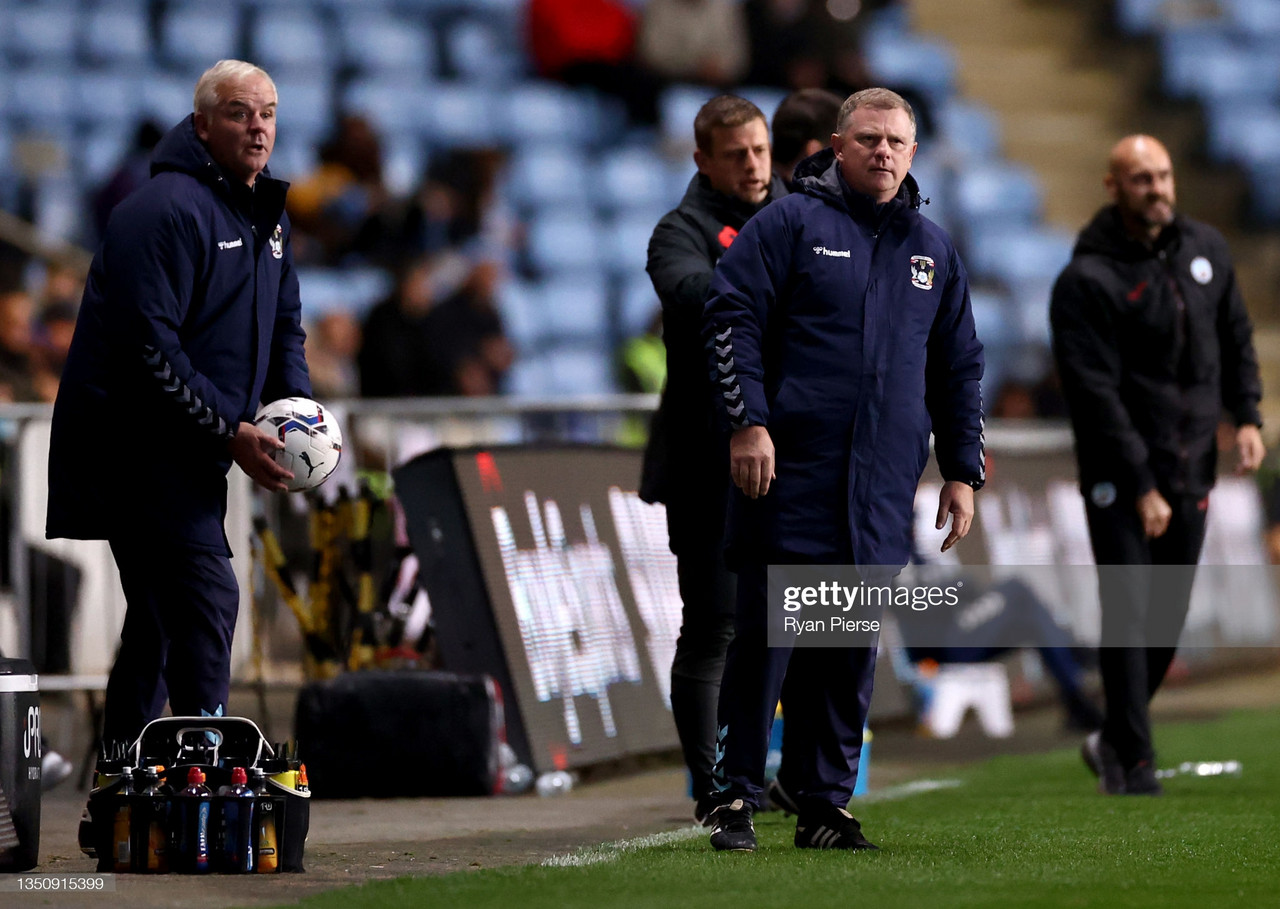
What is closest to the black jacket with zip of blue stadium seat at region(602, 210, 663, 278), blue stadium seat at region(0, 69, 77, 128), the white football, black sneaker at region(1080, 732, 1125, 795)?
black sneaker at region(1080, 732, 1125, 795)

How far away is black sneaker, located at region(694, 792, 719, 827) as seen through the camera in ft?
18.6

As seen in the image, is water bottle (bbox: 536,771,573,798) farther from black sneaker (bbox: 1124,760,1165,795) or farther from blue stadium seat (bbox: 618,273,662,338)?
blue stadium seat (bbox: 618,273,662,338)

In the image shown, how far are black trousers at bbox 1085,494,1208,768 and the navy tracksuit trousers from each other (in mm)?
1975

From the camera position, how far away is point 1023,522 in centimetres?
1266

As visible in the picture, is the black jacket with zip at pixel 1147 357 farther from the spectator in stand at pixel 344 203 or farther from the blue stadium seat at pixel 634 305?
the spectator in stand at pixel 344 203

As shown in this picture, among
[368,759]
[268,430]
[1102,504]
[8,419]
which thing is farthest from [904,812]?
[8,419]

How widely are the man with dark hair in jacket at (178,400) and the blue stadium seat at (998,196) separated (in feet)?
40.6

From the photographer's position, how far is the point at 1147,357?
24.6 feet

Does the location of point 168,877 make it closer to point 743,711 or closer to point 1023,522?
point 743,711

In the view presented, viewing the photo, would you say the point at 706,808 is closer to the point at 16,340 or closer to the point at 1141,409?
the point at 1141,409

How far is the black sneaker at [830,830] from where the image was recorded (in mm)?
5598

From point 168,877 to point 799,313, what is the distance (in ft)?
6.73

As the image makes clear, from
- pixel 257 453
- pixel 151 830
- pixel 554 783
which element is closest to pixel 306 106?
pixel 554 783
